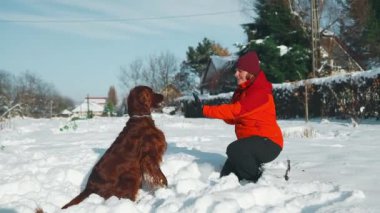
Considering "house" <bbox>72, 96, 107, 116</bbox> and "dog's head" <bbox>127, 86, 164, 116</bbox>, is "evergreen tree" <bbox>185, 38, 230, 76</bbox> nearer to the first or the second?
"house" <bbox>72, 96, 107, 116</bbox>

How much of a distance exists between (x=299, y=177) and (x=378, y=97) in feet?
31.5

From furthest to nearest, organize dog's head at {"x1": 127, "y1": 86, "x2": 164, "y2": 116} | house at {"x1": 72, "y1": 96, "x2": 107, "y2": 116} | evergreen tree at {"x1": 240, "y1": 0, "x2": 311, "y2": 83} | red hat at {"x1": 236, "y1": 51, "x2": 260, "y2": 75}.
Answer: house at {"x1": 72, "y1": 96, "x2": 107, "y2": 116}, evergreen tree at {"x1": 240, "y1": 0, "x2": 311, "y2": 83}, dog's head at {"x1": 127, "y1": 86, "x2": 164, "y2": 116}, red hat at {"x1": 236, "y1": 51, "x2": 260, "y2": 75}

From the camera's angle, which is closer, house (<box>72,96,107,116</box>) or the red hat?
the red hat

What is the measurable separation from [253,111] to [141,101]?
128 centimetres

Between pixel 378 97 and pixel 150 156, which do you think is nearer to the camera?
pixel 150 156

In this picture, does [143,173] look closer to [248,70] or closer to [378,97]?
[248,70]

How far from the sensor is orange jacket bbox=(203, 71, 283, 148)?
4.36 metres

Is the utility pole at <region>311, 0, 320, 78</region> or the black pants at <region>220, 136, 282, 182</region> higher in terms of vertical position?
the utility pole at <region>311, 0, 320, 78</region>

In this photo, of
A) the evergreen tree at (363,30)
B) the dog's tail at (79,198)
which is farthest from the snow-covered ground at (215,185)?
the evergreen tree at (363,30)

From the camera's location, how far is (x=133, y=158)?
449 cm

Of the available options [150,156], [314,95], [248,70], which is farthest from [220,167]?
[314,95]

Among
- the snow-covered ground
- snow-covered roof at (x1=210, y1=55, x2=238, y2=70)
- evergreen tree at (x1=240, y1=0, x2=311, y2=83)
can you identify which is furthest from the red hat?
snow-covered roof at (x1=210, y1=55, x2=238, y2=70)

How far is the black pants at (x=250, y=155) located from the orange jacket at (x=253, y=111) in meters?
0.09

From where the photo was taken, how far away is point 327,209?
10.3 ft
